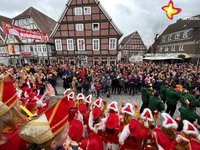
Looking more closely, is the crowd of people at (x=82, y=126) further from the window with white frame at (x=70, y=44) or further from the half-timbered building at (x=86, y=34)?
the window with white frame at (x=70, y=44)

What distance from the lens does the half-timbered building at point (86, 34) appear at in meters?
20.3

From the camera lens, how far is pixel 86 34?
21516 millimetres

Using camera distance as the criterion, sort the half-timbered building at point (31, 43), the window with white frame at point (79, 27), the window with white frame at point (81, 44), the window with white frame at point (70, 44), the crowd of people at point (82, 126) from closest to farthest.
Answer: the crowd of people at point (82, 126), the window with white frame at point (79, 27), the window with white frame at point (81, 44), the window with white frame at point (70, 44), the half-timbered building at point (31, 43)

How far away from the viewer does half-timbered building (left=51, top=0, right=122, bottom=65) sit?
2034cm

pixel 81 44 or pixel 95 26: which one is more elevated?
pixel 95 26

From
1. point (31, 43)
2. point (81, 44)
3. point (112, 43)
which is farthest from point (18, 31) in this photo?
point (31, 43)

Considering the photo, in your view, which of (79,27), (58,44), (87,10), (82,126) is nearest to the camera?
(82,126)

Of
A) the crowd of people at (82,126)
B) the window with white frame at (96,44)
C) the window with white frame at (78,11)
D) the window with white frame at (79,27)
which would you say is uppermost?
the window with white frame at (78,11)

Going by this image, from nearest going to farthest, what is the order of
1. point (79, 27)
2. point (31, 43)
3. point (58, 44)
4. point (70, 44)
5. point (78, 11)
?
point (78, 11) → point (79, 27) → point (70, 44) → point (58, 44) → point (31, 43)

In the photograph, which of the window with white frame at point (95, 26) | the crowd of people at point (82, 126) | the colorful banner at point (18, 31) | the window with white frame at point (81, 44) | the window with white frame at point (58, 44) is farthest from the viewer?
the window with white frame at point (58, 44)

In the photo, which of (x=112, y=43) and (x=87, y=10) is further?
(x=112, y=43)

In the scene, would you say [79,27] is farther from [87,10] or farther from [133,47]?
[133,47]

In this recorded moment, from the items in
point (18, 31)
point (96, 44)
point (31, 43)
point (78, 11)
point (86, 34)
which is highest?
point (78, 11)

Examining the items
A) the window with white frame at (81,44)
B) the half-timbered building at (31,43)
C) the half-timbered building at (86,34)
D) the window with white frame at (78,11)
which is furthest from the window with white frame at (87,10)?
the half-timbered building at (31,43)
